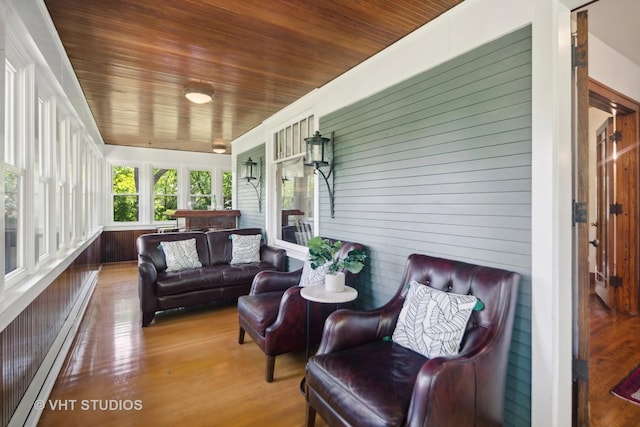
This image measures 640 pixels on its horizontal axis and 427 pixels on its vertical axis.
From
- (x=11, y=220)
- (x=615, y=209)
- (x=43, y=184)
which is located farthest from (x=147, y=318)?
(x=615, y=209)

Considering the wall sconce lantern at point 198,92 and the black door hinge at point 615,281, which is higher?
the wall sconce lantern at point 198,92

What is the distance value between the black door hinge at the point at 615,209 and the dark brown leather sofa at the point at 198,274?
4.05m

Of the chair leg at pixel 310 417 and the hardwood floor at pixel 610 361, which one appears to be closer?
the chair leg at pixel 310 417

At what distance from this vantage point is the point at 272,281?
10.4ft

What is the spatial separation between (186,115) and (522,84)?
4559 millimetres

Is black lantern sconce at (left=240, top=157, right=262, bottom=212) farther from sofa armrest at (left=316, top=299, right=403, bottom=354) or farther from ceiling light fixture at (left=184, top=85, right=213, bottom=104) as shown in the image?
sofa armrest at (left=316, top=299, right=403, bottom=354)

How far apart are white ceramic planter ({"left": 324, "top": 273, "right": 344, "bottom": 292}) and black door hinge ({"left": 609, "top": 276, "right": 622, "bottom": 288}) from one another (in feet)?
11.5

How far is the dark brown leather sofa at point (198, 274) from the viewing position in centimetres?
357

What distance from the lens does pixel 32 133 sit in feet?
7.13

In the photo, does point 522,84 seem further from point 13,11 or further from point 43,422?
point 43,422

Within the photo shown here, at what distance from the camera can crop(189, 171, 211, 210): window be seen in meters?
8.09

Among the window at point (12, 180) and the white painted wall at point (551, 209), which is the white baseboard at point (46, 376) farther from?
the white painted wall at point (551, 209)

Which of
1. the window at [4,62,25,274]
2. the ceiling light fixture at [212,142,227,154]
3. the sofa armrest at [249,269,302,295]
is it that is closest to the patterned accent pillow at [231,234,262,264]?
the sofa armrest at [249,269,302,295]

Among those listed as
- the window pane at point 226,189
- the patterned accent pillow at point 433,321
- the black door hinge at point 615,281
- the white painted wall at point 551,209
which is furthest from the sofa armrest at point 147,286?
the black door hinge at point 615,281
